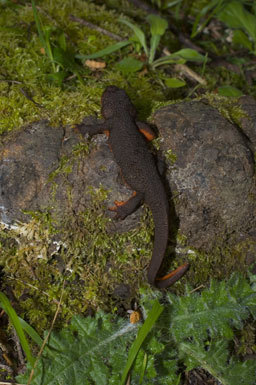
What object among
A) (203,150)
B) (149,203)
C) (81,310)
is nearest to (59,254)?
(81,310)

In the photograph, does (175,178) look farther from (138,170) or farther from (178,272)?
(178,272)

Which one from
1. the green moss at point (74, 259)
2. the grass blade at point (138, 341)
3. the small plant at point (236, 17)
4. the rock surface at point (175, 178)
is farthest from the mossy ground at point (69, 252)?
the small plant at point (236, 17)

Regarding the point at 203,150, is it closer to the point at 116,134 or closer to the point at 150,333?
the point at 116,134

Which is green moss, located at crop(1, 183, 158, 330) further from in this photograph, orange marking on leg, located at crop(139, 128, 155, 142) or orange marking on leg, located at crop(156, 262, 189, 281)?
orange marking on leg, located at crop(139, 128, 155, 142)

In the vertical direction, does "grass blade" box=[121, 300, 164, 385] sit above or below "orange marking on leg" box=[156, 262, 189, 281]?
above

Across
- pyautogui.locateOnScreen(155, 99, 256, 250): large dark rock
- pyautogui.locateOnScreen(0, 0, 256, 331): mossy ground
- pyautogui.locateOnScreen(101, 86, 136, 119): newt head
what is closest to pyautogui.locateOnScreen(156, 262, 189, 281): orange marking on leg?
pyautogui.locateOnScreen(0, 0, 256, 331): mossy ground

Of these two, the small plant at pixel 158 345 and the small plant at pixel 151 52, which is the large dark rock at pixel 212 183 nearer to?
the small plant at pixel 158 345
